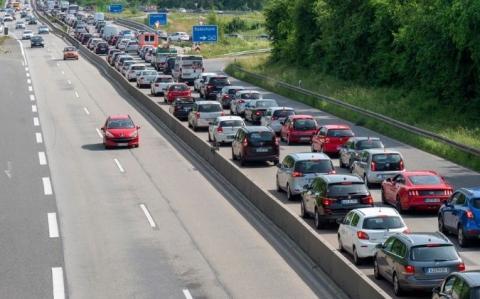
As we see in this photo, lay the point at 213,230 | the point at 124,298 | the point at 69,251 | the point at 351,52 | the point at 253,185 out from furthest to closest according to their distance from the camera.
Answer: the point at 351,52 → the point at 253,185 → the point at 213,230 → the point at 69,251 → the point at 124,298

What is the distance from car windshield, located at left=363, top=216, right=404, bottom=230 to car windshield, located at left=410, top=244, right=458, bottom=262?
11.6 feet

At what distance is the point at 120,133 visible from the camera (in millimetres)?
50719

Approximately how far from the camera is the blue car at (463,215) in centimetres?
2850

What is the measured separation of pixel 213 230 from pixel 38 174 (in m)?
13.5

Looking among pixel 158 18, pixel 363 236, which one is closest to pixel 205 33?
pixel 158 18

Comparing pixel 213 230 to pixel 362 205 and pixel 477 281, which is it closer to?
pixel 362 205

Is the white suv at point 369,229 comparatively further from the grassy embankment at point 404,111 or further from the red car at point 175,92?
the red car at point 175,92

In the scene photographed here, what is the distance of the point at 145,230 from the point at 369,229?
8.17 metres

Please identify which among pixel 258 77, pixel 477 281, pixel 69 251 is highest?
pixel 477 281

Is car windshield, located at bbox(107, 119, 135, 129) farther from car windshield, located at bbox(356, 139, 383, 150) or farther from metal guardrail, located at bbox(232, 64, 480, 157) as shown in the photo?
car windshield, located at bbox(356, 139, 383, 150)

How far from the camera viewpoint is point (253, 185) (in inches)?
1414

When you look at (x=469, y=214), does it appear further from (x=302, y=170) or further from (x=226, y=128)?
(x=226, y=128)

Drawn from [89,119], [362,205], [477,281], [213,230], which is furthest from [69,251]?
[89,119]

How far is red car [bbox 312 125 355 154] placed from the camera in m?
46.1
